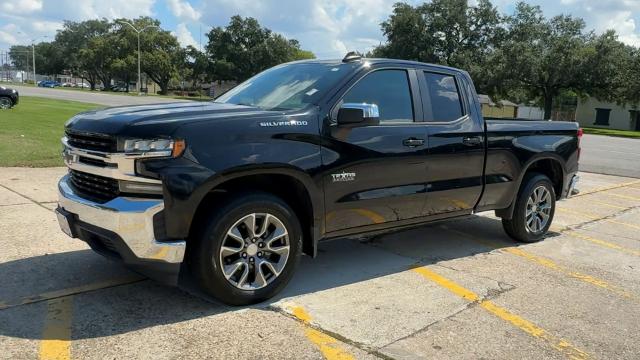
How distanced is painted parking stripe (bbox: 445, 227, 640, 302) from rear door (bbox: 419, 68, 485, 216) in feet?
2.90

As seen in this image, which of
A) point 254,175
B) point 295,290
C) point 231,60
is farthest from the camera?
point 231,60

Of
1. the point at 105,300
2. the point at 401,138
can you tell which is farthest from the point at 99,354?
the point at 401,138


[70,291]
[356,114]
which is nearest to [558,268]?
[356,114]

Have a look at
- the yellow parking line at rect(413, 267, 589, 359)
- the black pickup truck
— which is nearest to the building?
the black pickup truck

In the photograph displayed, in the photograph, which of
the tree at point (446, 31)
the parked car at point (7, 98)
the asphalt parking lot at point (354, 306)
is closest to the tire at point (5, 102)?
the parked car at point (7, 98)

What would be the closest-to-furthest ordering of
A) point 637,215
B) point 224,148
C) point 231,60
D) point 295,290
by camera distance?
point 224,148, point 295,290, point 637,215, point 231,60

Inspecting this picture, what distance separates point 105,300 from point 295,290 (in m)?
1.47

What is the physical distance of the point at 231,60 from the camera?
7900 cm

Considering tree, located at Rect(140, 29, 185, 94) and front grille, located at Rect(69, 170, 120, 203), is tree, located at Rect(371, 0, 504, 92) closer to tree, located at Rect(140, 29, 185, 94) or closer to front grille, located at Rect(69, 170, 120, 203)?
tree, located at Rect(140, 29, 185, 94)

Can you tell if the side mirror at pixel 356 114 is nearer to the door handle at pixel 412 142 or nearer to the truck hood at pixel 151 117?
the truck hood at pixel 151 117

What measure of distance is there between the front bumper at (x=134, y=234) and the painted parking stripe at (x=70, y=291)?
24.7 inches

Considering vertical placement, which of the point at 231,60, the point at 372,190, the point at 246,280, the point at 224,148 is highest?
the point at 231,60

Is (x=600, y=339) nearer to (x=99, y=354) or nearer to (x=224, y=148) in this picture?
(x=224, y=148)

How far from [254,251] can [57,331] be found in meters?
1.40
